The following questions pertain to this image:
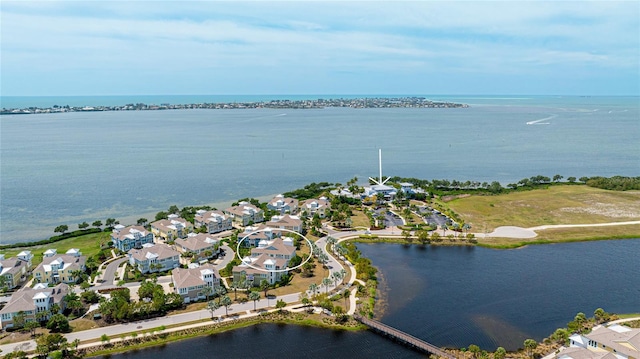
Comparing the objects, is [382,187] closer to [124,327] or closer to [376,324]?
[376,324]

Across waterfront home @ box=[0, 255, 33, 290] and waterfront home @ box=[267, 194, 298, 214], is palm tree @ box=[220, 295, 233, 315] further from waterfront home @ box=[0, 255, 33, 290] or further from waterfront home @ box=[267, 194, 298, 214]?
waterfront home @ box=[267, 194, 298, 214]

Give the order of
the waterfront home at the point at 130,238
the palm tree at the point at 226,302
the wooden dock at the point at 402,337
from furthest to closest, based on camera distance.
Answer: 1. the waterfront home at the point at 130,238
2. the palm tree at the point at 226,302
3. the wooden dock at the point at 402,337

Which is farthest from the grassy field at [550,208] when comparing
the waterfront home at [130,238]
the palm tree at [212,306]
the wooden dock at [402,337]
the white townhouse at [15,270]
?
the white townhouse at [15,270]

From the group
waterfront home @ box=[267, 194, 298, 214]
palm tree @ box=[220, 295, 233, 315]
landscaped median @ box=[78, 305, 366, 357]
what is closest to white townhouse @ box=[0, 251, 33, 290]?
landscaped median @ box=[78, 305, 366, 357]

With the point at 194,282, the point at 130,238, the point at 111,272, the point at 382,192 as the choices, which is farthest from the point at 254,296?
the point at 382,192

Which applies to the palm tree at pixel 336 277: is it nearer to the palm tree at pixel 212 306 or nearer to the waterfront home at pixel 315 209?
the palm tree at pixel 212 306

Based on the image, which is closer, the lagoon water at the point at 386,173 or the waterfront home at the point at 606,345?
the waterfront home at the point at 606,345
